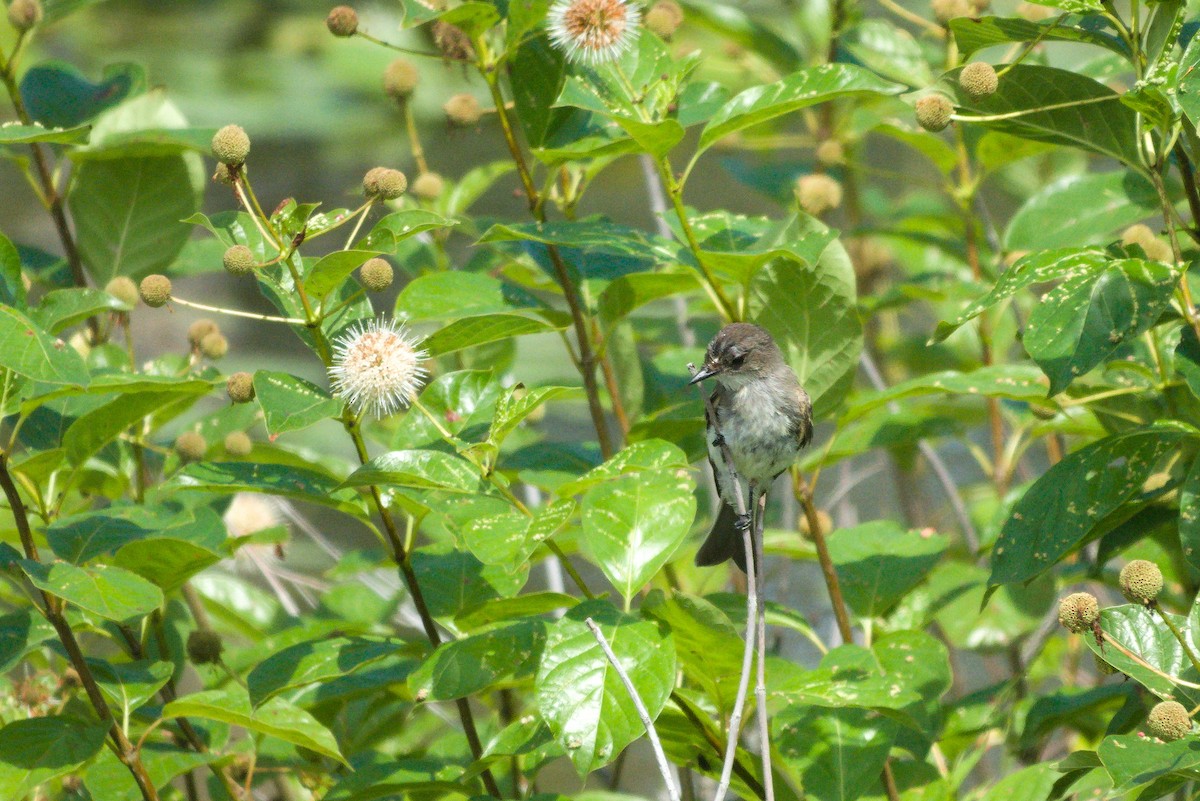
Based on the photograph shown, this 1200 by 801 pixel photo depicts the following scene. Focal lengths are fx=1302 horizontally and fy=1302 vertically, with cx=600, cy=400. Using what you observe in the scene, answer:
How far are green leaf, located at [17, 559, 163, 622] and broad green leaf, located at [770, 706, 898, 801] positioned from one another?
3.27 feet

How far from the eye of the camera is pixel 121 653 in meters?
2.51

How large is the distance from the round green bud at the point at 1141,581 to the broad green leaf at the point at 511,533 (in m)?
0.71

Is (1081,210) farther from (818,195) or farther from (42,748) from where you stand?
(42,748)

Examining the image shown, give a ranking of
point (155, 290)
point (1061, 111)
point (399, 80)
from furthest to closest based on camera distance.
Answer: point (399, 80), point (1061, 111), point (155, 290)

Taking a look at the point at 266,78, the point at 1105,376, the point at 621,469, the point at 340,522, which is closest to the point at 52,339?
the point at 621,469

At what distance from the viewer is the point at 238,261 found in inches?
69.0

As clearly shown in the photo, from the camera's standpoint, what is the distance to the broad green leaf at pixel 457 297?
2.26m

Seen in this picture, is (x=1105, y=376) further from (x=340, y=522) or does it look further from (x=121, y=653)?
(x=340, y=522)

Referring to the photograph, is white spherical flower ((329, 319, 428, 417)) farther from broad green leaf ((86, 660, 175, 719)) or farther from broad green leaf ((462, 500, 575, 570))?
broad green leaf ((86, 660, 175, 719))

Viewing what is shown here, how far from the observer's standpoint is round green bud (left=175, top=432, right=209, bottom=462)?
8.11 feet

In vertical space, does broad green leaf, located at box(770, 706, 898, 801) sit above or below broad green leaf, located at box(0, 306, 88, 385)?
below

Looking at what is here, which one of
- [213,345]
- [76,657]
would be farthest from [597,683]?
[213,345]

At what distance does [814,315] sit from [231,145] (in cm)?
102

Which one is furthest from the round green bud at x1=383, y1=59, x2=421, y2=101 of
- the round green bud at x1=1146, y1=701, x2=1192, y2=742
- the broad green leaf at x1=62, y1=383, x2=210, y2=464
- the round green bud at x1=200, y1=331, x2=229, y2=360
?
the round green bud at x1=1146, y1=701, x2=1192, y2=742
